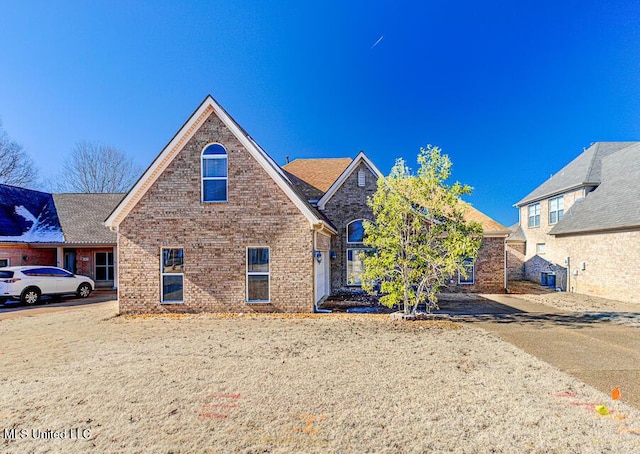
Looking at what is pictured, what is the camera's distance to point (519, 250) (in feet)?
82.2

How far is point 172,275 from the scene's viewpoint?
11438mm

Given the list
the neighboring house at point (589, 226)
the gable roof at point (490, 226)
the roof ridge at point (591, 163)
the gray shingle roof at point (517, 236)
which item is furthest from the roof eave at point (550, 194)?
the gable roof at point (490, 226)

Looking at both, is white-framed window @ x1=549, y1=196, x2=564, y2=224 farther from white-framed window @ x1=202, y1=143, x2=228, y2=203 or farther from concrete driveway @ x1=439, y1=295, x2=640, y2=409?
white-framed window @ x1=202, y1=143, x2=228, y2=203

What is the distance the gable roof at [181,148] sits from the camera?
37.0ft

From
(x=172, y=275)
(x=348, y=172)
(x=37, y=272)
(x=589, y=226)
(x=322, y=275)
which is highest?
(x=348, y=172)

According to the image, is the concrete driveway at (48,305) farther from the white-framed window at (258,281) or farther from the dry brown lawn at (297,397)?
the white-framed window at (258,281)

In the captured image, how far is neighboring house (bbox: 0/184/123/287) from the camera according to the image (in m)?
17.8

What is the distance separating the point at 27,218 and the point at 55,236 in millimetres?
2494

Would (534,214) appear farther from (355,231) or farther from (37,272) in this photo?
(37,272)

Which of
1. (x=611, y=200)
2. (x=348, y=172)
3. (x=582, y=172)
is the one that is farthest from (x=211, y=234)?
(x=582, y=172)

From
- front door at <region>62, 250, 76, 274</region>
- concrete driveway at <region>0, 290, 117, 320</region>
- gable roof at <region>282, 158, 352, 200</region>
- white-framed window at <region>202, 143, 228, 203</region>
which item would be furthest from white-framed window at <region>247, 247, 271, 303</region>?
front door at <region>62, 250, 76, 274</region>

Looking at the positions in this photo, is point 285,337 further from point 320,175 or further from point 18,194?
point 18,194

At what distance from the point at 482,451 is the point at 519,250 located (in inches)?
988

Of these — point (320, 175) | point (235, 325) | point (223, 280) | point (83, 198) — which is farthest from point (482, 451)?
point (83, 198)
